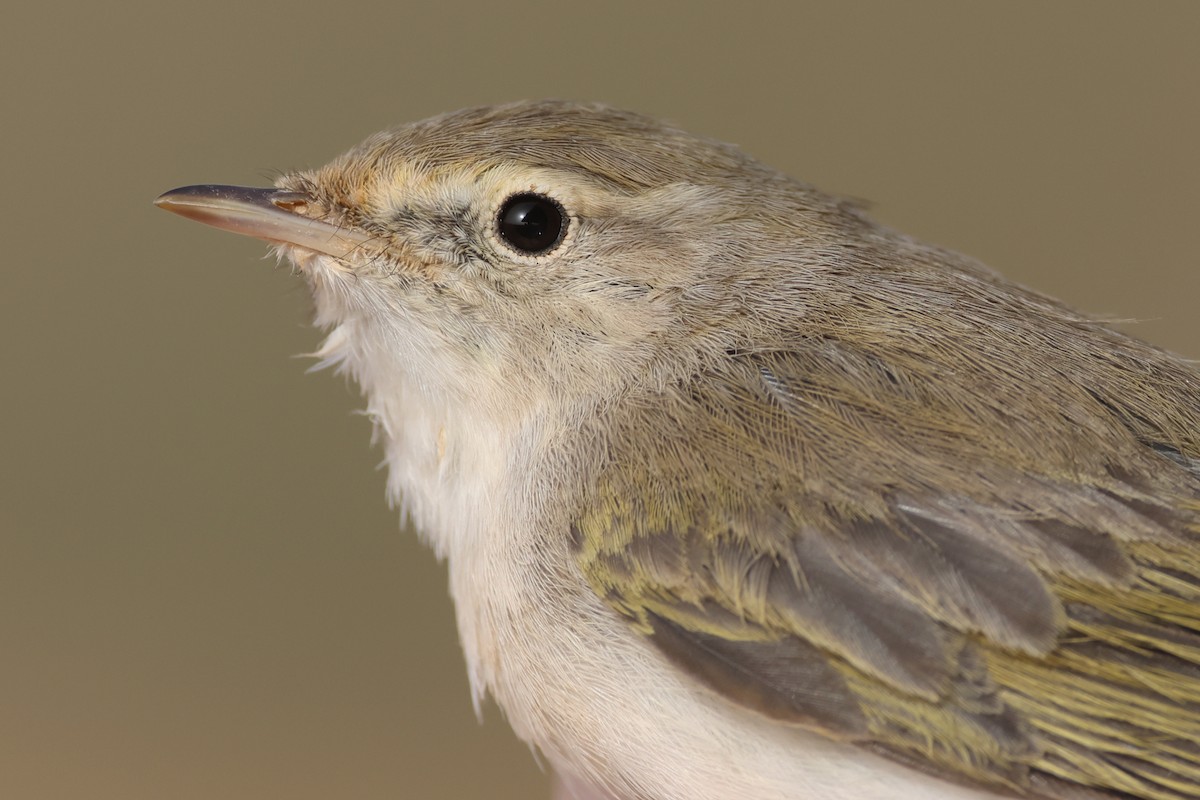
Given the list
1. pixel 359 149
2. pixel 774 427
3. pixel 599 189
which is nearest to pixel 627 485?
pixel 774 427

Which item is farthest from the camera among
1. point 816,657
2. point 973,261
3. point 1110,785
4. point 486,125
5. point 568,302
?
point 973,261

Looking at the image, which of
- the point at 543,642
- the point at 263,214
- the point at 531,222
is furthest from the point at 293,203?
the point at 543,642

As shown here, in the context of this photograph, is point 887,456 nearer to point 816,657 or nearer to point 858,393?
point 858,393

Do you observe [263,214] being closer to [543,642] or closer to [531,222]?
[531,222]

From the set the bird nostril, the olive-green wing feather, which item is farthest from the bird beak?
the olive-green wing feather

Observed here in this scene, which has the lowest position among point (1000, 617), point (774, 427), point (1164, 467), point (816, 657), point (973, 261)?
point (816, 657)

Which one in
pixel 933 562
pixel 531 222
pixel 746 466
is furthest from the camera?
pixel 531 222

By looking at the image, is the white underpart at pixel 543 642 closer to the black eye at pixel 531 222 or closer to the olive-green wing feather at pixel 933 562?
the olive-green wing feather at pixel 933 562

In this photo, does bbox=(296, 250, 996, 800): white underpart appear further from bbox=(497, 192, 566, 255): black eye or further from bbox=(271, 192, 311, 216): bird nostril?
bbox=(497, 192, 566, 255): black eye
